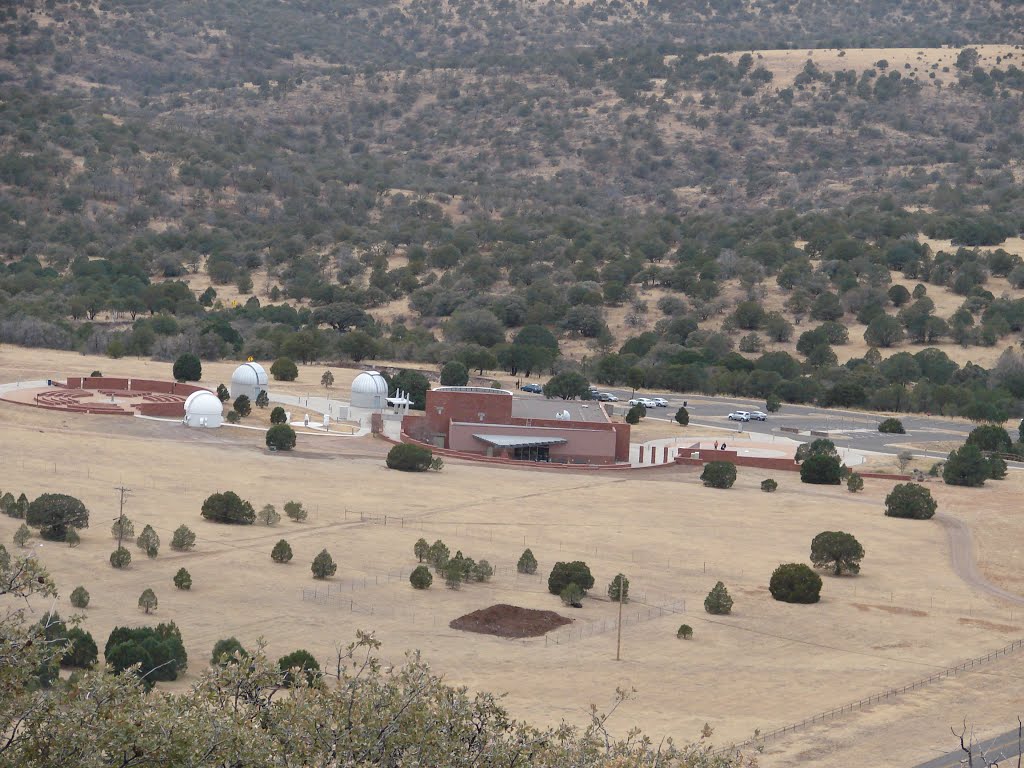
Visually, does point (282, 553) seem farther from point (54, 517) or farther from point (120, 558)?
point (54, 517)

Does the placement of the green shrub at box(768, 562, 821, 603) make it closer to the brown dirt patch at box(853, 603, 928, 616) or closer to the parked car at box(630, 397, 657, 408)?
the brown dirt patch at box(853, 603, 928, 616)

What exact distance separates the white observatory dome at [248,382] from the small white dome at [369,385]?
4127 millimetres

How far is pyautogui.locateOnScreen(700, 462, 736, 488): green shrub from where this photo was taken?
2238 inches

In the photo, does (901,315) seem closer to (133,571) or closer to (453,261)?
(453,261)

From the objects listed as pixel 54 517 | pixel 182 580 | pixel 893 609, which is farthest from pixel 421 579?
pixel 893 609

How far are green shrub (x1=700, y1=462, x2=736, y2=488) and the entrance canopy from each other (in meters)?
6.97

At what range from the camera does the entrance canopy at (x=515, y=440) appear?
61281mm

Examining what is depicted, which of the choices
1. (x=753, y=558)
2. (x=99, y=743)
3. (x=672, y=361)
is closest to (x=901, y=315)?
(x=672, y=361)

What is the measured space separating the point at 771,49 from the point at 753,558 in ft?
462

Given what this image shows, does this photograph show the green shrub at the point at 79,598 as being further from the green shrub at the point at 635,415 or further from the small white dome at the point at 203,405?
the green shrub at the point at 635,415

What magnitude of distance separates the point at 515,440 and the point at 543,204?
82.7 meters

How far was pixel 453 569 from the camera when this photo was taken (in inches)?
1513

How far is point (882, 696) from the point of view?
31.0 metres

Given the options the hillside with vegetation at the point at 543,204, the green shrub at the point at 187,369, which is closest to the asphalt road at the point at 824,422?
the hillside with vegetation at the point at 543,204
